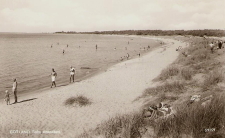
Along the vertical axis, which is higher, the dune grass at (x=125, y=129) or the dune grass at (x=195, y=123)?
the dune grass at (x=195, y=123)

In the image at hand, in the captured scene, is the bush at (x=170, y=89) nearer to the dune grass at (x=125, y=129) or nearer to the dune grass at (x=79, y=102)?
the dune grass at (x=79, y=102)

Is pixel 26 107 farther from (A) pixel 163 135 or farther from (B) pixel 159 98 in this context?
(A) pixel 163 135

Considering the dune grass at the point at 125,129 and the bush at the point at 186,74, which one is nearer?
the dune grass at the point at 125,129

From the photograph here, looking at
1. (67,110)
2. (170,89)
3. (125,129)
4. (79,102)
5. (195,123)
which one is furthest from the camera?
(79,102)

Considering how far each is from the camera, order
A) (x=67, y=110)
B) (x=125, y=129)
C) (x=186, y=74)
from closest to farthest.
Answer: (x=125, y=129)
(x=67, y=110)
(x=186, y=74)

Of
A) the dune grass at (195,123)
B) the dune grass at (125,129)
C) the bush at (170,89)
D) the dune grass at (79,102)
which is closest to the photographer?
the dune grass at (195,123)

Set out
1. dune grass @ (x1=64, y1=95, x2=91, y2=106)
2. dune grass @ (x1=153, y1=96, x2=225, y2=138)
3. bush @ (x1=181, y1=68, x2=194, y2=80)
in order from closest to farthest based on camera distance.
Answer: dune grass @ (x1=153, y1=96, x2=225, y2=138) → dune grass @ (x1=64, y1=95, x2=91, y2=106) → bush @ (x1=181, y1=68, x2=194, y2=80)

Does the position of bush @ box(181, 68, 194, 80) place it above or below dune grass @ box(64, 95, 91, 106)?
above

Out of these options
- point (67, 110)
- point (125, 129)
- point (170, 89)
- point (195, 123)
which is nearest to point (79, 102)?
point (67, 110)

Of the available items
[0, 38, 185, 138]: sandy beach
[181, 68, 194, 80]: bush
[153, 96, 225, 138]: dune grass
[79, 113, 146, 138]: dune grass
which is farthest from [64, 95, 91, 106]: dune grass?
[181, 68, 194, 80]: bush

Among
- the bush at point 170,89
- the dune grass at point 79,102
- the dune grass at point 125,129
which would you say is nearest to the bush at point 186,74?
the bush at point 170,89

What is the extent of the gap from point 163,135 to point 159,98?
543 centimetres

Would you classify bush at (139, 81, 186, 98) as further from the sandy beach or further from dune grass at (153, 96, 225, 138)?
dune grass at (153, 96, 225, 138)

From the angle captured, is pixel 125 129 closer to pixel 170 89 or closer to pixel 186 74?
pixel 170 89
